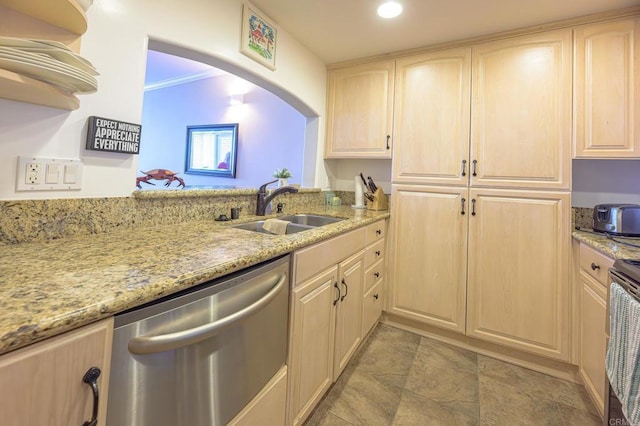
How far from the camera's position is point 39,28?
2.69 ft

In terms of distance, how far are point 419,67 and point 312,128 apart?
0.99 m

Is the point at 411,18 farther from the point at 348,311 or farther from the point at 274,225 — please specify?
the point at 348,311

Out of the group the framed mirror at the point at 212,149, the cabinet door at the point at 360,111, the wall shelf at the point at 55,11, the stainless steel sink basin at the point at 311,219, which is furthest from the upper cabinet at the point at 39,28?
the framed mirror at the point at 212,149

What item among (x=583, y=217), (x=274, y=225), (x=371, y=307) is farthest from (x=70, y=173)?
(x=583, y=217)

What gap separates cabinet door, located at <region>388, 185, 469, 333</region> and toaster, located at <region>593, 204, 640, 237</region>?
2.33 feet

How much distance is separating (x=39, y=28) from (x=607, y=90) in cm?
265

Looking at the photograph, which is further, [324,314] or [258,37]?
[258,37]

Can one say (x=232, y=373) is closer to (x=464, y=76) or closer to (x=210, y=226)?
(x=210, y=226)

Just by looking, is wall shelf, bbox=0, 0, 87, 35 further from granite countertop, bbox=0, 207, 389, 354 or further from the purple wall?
the purple wall

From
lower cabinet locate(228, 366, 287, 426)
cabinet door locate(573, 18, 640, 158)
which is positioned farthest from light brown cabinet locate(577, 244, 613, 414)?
lower cabinet locate(228, 366, 287, 426)

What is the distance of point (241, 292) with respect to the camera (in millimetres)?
843

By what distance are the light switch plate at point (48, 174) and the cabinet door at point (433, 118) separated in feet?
6.42

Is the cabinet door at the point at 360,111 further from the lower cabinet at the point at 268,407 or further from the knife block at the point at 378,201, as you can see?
the lower cabinet at the point at 268,407

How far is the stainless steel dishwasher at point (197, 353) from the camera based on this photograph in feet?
1.92
